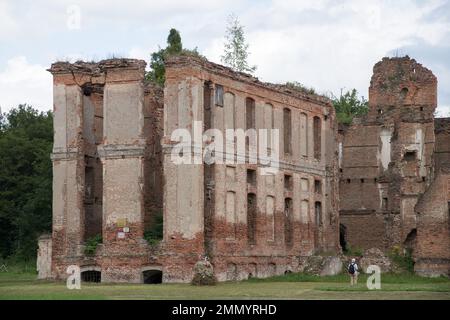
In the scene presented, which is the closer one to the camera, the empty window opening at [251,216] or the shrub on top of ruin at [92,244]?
the shrub on top of ruin at [92,244]

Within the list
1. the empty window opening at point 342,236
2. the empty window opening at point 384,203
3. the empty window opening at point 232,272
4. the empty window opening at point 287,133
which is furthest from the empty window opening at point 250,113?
the empty window opening at point 342,236

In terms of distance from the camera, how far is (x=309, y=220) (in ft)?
182

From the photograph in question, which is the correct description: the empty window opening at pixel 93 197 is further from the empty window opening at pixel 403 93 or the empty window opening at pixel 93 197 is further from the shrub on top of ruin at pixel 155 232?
the empty window opening at pixel 403 93

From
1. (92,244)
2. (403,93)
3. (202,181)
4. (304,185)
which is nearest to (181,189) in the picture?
(202,181)

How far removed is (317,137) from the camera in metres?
57.4

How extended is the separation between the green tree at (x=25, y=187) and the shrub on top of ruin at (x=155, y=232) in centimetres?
2236

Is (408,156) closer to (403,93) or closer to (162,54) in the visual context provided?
(403,93)

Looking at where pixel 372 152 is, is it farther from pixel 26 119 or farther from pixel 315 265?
pixel 26 119

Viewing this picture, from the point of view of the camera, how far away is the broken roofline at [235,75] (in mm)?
46000

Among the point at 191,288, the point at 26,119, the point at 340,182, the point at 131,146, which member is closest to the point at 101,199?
the point at 131,146

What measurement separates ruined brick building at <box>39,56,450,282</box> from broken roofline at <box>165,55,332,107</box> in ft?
0.26

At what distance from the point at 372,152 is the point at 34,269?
20.6 metres

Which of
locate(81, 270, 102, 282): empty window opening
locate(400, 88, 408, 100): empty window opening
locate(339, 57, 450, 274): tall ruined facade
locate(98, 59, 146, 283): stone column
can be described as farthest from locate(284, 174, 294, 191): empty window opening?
locate(81, 270, 102, 282): empty window opening

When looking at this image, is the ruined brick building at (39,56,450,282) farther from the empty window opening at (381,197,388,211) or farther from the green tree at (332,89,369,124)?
the green tree at (332,89,369,124)
